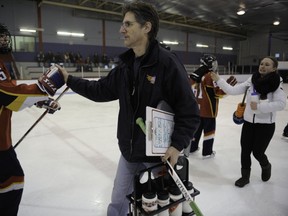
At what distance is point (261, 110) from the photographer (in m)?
2.07

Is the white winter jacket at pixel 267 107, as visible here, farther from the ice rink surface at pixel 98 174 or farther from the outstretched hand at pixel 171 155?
the outstretched hand at pixel 171 155

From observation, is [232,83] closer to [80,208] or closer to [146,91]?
[146,91]

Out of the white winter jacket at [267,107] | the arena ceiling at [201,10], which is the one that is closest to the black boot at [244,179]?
the white winter jacket at [267,107]

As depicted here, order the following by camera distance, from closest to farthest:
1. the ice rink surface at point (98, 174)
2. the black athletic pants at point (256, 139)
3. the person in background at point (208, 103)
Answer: the ice rink surface at point (98, 174), the black athletic pants at point (256, 139), the person in background at point (208, 103)

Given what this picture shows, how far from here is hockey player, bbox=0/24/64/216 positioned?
1.28m

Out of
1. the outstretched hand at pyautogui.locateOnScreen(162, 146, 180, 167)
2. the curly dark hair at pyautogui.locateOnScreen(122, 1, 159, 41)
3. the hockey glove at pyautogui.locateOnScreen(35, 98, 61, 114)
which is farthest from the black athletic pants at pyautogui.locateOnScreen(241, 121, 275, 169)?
the hockey glove at pyautogui.locateOnScreen(35, 98, 61, 114)

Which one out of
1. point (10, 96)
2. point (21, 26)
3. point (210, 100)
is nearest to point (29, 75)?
point (21, 26)

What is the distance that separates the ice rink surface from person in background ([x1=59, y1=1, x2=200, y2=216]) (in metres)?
0.86

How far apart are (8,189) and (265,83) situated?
6.77 feet

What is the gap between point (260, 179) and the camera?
8.11 feet

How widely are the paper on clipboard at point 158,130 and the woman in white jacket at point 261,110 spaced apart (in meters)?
1.18

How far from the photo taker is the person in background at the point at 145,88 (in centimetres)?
121

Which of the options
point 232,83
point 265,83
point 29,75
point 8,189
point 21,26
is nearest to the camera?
point 8,189

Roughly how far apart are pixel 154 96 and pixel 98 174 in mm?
1619
